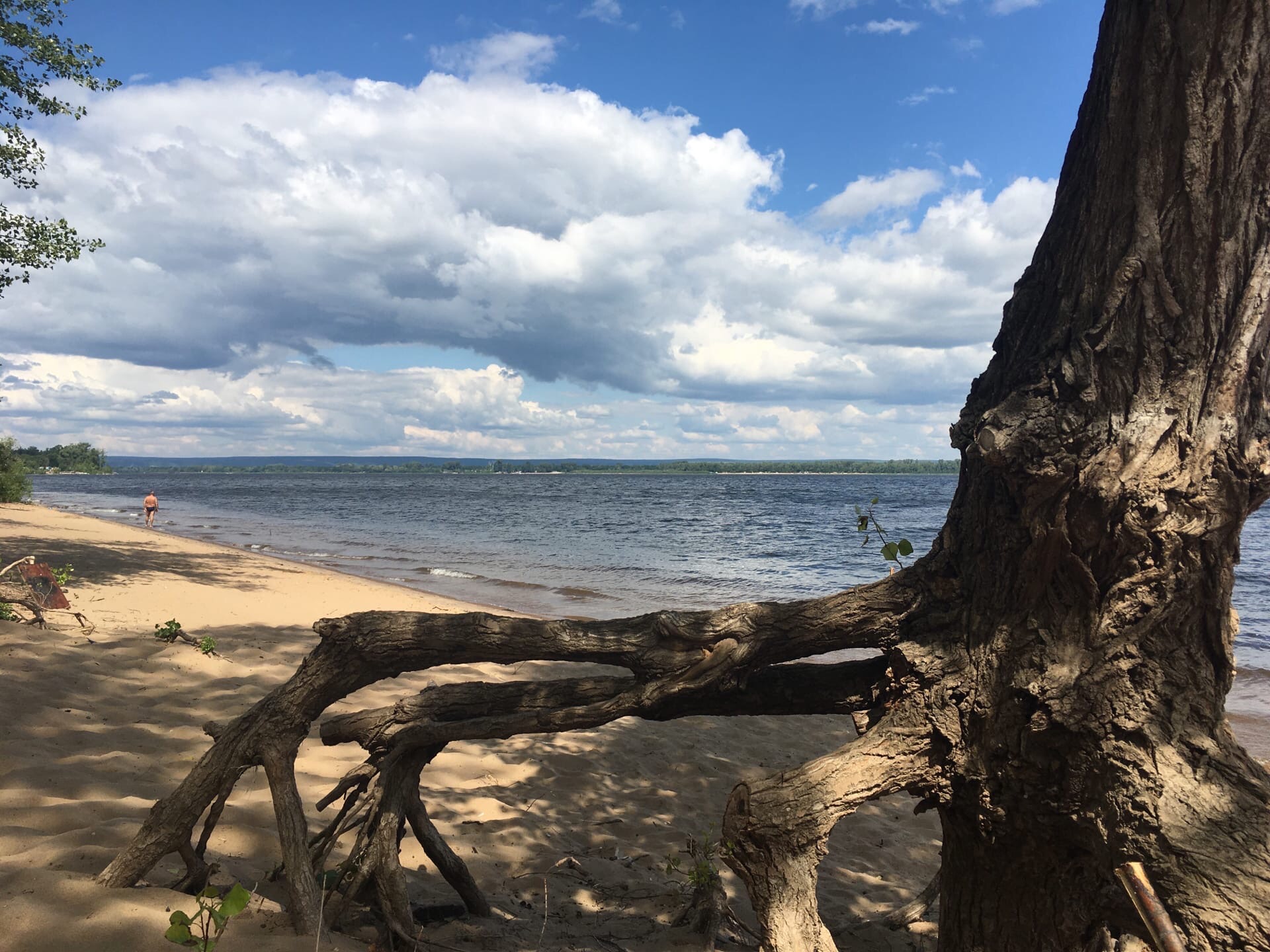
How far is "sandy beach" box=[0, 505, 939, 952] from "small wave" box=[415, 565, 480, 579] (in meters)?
10.5

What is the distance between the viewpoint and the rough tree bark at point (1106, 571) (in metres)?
2.07

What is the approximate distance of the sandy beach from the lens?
9.86ft

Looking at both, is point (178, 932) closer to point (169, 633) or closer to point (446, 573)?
point (169, 633)

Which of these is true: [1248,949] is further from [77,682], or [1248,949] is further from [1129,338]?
[77,682]

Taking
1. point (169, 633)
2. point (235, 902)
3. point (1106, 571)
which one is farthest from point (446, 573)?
point (1106, 571)

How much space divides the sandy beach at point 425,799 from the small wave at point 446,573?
34.6ft

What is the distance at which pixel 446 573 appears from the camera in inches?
833

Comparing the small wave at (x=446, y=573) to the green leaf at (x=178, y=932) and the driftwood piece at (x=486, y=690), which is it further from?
the green leaf at (x=178, y=932)

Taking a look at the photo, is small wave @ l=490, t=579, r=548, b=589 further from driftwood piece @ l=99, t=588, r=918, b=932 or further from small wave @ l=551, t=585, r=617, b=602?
driftwood piece @ l=99, t=588, r=918, b=932

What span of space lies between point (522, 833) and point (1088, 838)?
11.5 ft

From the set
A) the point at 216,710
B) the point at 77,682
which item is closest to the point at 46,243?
the point at 77,682

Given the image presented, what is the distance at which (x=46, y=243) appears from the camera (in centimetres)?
1075

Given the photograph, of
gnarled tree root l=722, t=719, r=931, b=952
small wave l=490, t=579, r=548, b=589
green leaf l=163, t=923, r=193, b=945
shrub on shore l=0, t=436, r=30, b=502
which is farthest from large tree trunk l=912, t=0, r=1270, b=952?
shrub on shore l=0, t=436, r=30, b=502

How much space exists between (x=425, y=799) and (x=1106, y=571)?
446 cm
